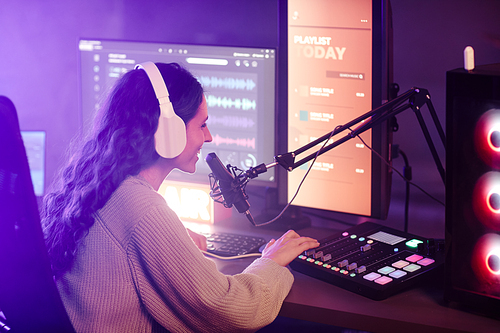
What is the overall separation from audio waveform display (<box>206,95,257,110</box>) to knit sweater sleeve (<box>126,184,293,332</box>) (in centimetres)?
69

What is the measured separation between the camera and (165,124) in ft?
3.53

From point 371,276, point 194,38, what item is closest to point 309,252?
point 371,276

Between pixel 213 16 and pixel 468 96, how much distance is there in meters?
1.12

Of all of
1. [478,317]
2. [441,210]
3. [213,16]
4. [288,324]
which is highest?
[213,16]

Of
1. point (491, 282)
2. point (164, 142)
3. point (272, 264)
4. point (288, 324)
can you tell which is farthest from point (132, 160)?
point (288, 324)

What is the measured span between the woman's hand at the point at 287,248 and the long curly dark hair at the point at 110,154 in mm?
355

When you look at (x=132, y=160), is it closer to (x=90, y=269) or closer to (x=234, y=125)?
(x=90, y=269)

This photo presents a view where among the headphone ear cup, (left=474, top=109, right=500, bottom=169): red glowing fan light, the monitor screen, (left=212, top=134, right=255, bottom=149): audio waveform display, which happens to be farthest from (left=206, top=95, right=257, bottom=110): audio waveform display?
(left=474, top=109, right=500, bottom=169): red glowing fan light

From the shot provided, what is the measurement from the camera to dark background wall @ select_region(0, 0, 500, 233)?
1.51m

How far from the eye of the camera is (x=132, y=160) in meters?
1.06

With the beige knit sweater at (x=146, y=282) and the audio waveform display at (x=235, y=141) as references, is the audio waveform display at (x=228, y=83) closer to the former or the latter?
the audio waveform display at (x=235, y=141)

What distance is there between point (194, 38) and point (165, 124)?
0.88 m

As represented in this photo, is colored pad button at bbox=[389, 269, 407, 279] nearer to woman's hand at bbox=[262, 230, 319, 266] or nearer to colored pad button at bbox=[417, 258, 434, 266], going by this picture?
colored pad button at bbox=[417, 258, 434, 266]

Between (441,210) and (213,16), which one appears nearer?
(441,210)
